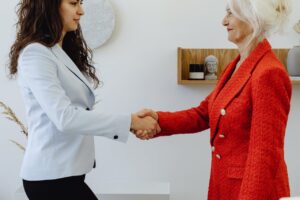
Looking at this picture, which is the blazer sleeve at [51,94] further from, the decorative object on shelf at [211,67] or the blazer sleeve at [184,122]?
the decorative object on shelf at [211,67]

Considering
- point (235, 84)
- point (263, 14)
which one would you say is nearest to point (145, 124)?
point (235, 84)

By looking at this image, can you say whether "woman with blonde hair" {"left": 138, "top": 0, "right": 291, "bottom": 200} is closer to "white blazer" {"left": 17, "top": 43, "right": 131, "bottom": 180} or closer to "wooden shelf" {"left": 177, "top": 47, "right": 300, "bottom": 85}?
"white blazer" {"left": 17, "top": 43, "right": 131, "bottom": 180}

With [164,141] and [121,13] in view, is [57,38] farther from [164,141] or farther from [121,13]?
[164,141]

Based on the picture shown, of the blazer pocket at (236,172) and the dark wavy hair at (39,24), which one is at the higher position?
the dark wavy hair at (39,24)

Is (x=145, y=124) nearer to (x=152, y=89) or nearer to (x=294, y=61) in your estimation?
(x=152, y=89)

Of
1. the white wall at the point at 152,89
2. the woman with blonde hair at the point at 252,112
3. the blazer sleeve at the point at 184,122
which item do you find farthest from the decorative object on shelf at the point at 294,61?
the woman with blonde hair at the point at 252,112

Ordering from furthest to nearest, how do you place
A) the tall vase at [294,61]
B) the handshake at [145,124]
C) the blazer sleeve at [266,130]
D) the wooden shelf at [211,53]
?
the wooden shelf at [211,53]
the tall vase at [294,61]
the handshake at [145,124]
the blazer sleeve at [266,130]

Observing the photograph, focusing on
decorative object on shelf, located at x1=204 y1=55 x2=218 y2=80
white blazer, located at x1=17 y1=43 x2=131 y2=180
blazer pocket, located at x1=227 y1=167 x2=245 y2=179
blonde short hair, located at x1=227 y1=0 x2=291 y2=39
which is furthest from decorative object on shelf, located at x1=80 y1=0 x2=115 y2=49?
blazer pocket, located at x1=227 y1=167 x2=245 y2=179

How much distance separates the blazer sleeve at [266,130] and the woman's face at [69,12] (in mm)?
780

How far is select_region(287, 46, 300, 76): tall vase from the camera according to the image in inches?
105

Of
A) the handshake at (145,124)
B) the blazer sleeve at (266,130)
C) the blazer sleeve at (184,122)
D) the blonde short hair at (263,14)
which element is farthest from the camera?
the blazer sleeve at (184,122)

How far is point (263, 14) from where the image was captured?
64.2 inches

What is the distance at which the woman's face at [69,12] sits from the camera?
1704 mm

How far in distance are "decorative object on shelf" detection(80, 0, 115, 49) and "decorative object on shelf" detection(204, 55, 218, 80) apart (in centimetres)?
67
